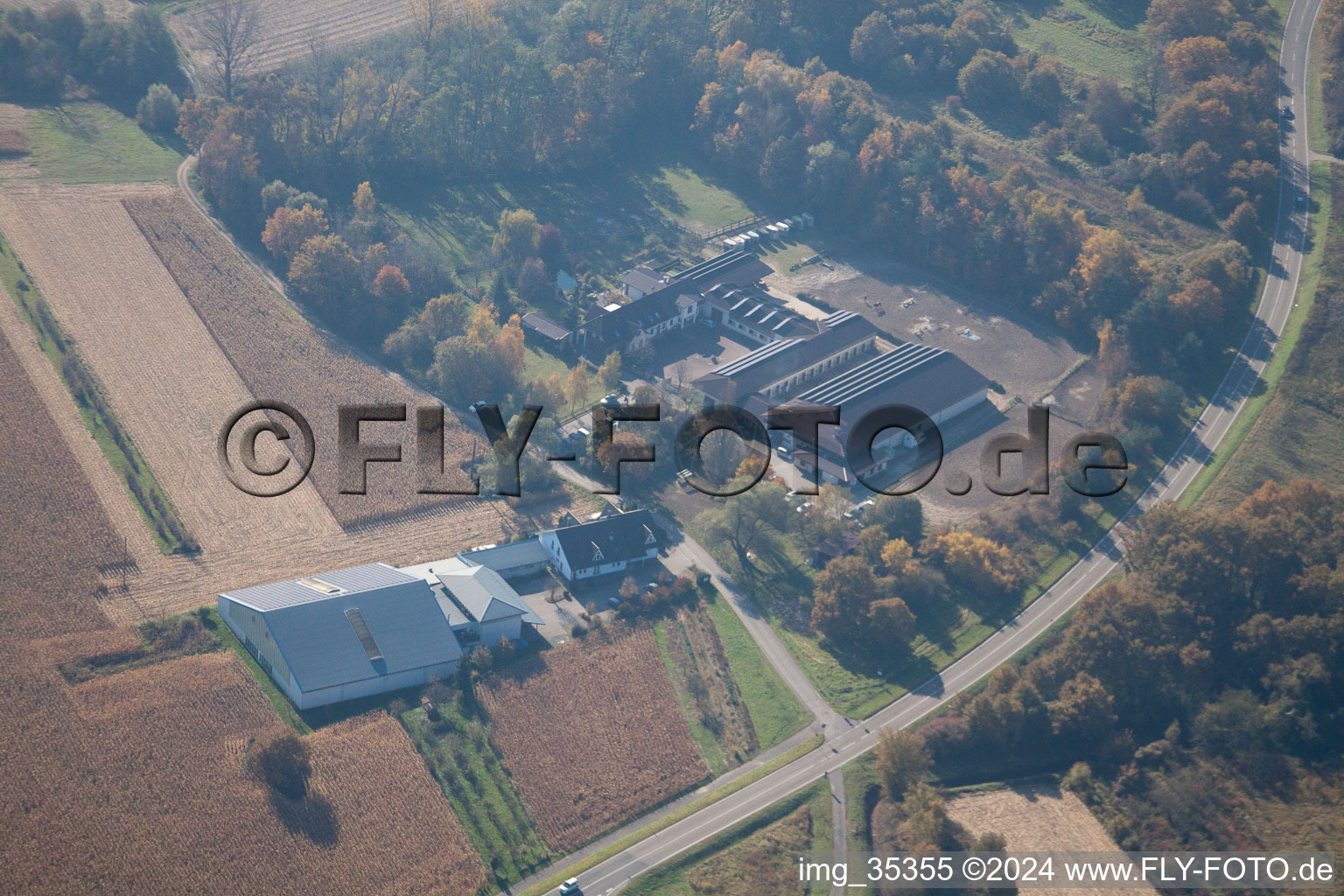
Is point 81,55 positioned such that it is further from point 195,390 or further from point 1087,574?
point 1087,574

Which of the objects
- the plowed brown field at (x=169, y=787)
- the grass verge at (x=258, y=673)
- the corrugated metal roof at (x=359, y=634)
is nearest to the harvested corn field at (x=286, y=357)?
the corrugated metal roof at (x=359, y=634)

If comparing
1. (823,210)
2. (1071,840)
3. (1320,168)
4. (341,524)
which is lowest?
(1071,840)

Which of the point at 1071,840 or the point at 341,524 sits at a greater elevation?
the point at 341,524

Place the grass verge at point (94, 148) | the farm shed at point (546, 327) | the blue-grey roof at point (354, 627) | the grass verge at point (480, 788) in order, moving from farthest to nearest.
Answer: the grass verge at point (94, 148), the farm shed at point (546, 327), the blue-grey roof at point (354, 627), the grass verge at point (480, 788)

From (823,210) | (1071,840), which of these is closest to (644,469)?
(1071,840)

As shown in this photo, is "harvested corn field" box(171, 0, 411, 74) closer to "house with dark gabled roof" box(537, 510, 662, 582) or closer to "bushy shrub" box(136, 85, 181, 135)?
"bushy shrub" box(136, 85, 181, 135)

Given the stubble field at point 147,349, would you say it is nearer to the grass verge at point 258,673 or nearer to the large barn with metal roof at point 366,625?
the grass verge at point 258,673

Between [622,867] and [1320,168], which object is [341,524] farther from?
[1320,168]
